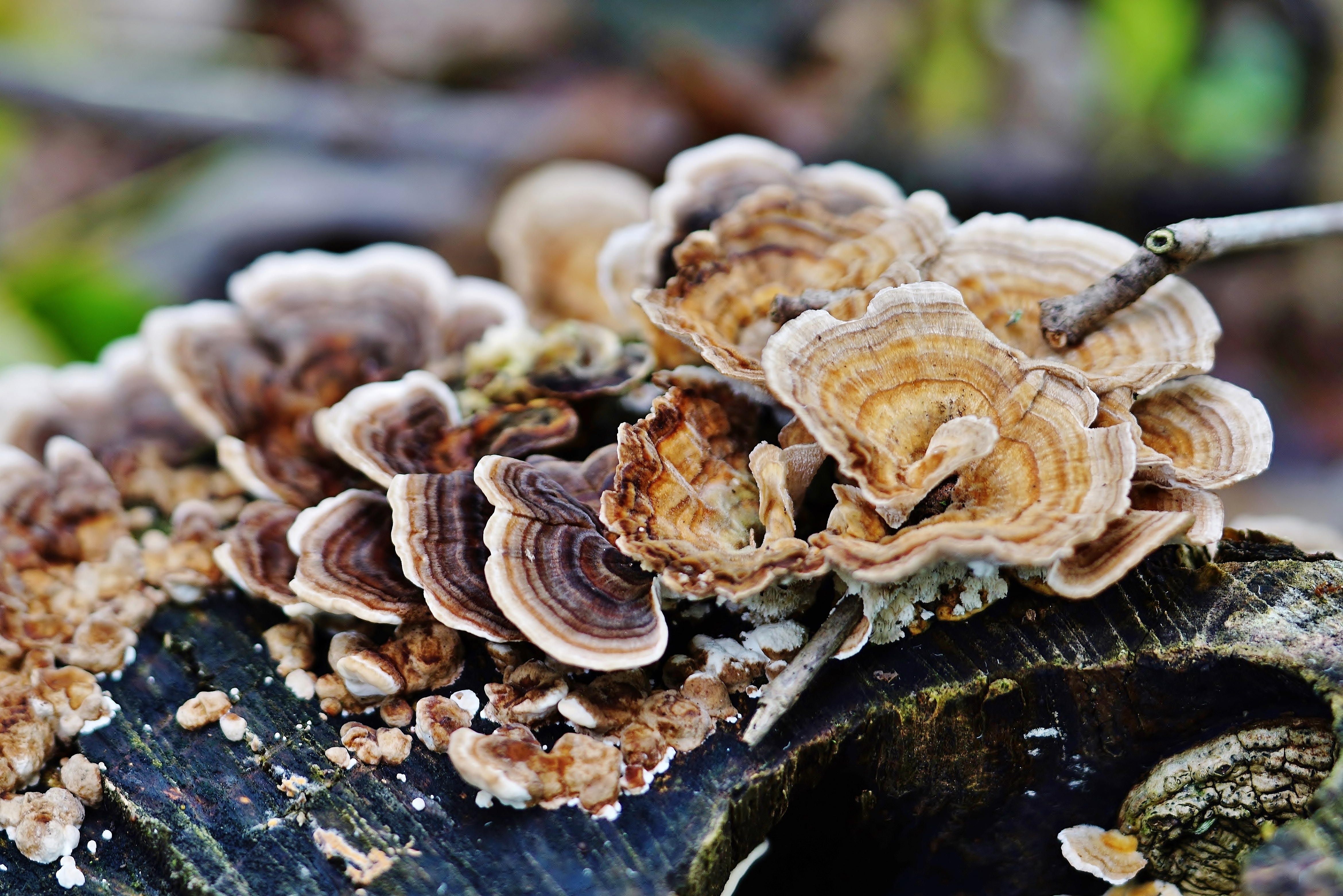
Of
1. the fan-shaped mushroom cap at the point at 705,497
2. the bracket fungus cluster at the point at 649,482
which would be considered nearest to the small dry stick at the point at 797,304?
the bracket fungus cluster at the point at 649,482

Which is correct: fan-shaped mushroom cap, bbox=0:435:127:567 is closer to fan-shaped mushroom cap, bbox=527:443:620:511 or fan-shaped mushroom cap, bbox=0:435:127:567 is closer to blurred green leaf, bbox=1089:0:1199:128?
fan-shaped mushroom cap, bbox=527:443:620:511

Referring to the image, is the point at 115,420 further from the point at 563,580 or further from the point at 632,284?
the point at 563,580

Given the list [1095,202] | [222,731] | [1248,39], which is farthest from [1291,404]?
[222,731]

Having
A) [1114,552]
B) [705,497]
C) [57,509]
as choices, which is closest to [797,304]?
[705,497]

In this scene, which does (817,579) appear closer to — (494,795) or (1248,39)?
(494,795)

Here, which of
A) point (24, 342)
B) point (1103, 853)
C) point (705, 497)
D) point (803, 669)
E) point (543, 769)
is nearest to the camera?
point (543, 769)

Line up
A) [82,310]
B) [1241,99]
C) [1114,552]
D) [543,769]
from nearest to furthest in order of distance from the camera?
[1114,552] → [543,769] → [82,310] → [1241,99]

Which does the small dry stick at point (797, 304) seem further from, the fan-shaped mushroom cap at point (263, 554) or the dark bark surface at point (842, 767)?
the fan-shaped mushroom cap at point (263, 554)

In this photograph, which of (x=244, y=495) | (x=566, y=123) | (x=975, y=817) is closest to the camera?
(x=975, y=817)
